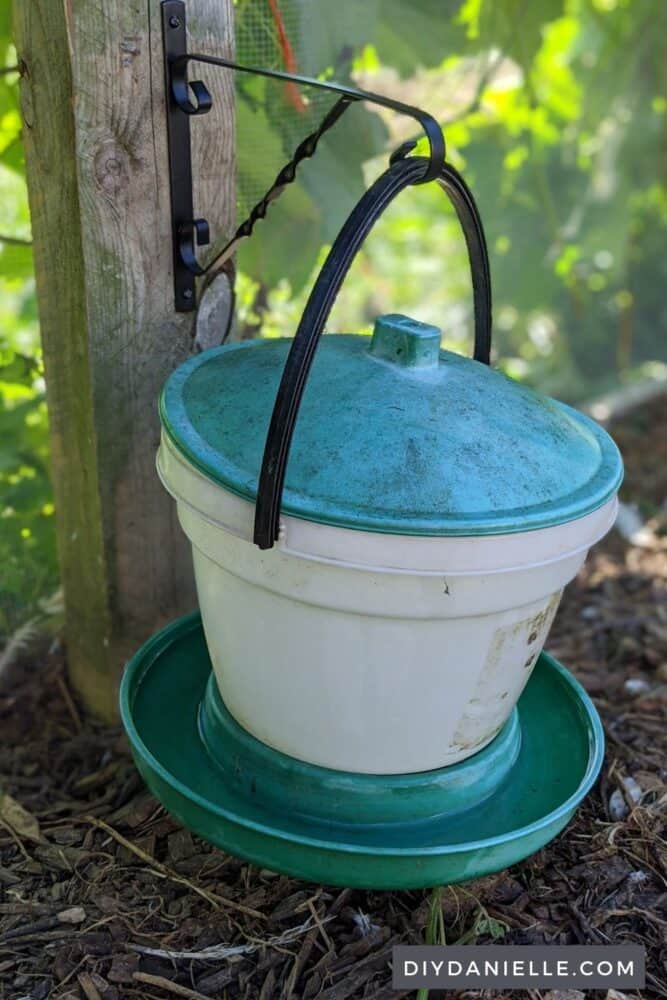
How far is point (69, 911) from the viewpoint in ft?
5.26

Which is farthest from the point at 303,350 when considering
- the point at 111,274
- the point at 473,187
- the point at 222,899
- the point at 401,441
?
the point at 473,187

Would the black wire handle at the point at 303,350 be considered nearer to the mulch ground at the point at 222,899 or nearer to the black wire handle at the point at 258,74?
the black wire handle at the point at 258,74

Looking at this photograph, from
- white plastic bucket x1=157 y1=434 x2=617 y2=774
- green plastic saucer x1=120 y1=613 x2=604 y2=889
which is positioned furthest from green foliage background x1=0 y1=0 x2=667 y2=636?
white plastic bucket x1=157 y1=434 x2=617 y2=774

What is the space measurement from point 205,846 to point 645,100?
343 cm

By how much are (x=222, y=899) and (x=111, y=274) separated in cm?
110

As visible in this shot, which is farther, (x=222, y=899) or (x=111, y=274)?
(x=111, y=274)

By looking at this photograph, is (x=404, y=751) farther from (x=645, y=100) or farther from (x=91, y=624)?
(x=645, y=100)

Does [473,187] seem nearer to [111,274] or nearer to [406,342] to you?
[111,274]

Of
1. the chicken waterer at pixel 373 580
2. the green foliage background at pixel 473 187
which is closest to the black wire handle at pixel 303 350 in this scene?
the chicken waterer at pixel 373 580

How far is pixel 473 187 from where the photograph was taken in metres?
3.37

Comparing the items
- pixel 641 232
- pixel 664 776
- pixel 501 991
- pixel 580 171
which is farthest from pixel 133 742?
pixel 641 232

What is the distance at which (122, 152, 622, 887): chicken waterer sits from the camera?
127 centimetres

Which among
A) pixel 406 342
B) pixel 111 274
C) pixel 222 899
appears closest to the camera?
pixel 406 342

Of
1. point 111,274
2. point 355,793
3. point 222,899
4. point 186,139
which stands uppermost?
point 186,139
